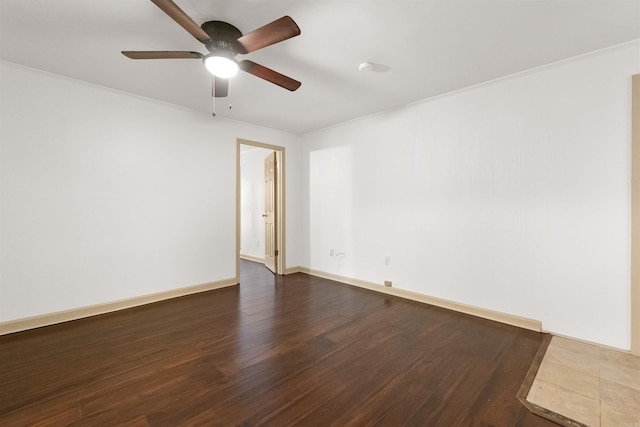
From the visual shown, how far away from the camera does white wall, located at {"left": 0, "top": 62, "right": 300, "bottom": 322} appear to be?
2668 mm

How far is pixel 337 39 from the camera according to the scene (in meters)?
2.16

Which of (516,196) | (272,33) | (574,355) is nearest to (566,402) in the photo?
(574,355)

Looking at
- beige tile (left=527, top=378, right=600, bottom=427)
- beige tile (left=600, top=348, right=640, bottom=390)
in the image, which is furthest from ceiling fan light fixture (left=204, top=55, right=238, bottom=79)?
beige tile (left=600, top=348, right=640, bottom=390)

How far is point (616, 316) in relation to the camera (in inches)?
90.5

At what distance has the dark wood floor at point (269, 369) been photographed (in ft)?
5.25

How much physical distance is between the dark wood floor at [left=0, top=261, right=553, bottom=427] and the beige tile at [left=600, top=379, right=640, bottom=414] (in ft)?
1.34

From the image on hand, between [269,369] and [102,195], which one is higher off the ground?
[102,195]

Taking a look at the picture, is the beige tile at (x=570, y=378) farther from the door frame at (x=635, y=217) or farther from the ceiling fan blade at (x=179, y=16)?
the ceiling fan blade at (x=179, y=16)

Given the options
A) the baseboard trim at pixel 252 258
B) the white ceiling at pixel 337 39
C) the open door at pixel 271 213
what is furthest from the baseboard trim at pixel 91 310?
the white ceiling at pixel 337 39

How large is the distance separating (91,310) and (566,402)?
4243 mm

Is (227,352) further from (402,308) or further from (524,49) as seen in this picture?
(524,49)

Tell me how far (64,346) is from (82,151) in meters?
1.96

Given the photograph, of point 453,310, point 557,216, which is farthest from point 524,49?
point 453,310

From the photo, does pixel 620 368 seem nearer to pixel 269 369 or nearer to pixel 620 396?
pixel 620 396
